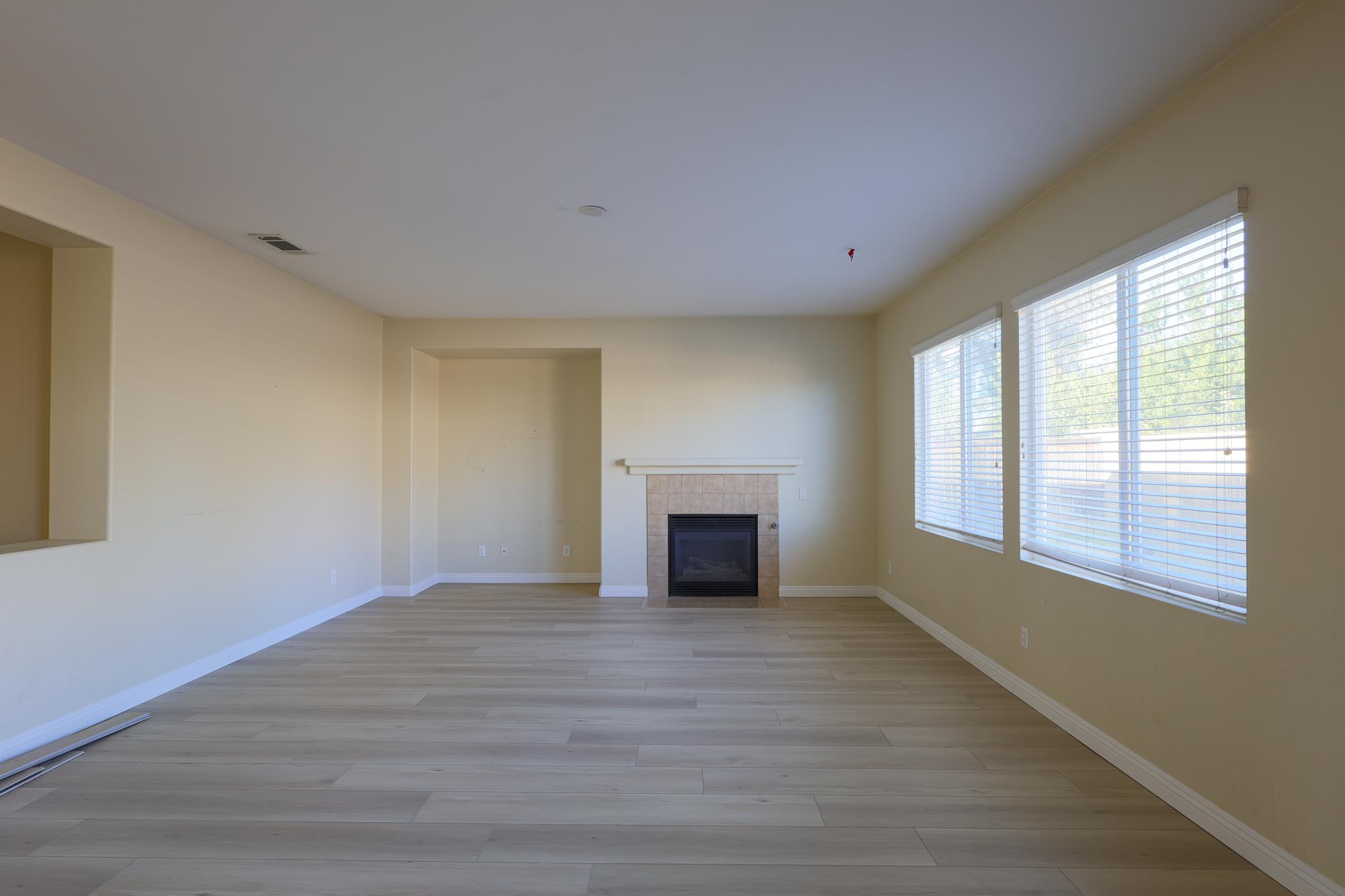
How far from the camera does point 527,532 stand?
21.0ft

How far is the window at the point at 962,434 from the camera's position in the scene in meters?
3.72

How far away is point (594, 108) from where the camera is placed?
7.73 feet

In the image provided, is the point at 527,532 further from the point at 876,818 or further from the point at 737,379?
the point at 876,818

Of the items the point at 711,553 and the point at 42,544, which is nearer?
the point at 42,544

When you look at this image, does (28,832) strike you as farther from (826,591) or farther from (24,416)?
(826,591)

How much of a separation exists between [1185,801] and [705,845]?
69.3 inches

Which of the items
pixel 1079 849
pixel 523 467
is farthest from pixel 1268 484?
pixel 523 467

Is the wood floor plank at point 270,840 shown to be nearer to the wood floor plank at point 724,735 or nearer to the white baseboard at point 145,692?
the wood floor plank at point 724,735

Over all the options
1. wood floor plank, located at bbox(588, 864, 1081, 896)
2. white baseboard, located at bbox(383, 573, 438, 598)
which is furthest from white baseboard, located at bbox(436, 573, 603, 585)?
wood floor plank, located at bbox(588, 864, 1081, 896)

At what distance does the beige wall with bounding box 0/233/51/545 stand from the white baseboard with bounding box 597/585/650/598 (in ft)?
12.7

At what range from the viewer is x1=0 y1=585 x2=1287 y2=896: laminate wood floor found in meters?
1.90

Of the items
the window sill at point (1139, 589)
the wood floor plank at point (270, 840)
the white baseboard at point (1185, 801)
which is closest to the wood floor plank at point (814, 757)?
the white baseboard at point (1185, 801)

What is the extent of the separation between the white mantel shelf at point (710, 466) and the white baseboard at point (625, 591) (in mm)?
1119

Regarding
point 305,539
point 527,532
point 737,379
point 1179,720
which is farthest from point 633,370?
point 1179,720
